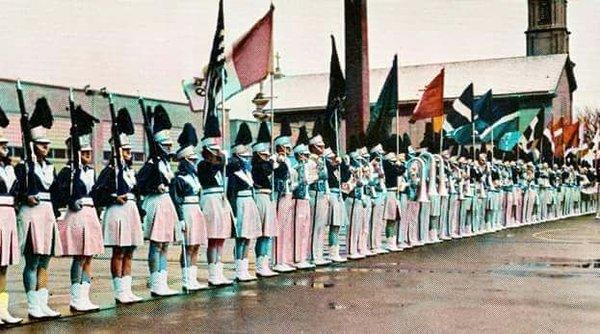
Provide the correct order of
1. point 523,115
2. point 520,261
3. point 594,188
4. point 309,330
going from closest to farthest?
point 309,330, point 520,261, point 594,188, point 523,115

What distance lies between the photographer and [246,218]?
42.2 feet

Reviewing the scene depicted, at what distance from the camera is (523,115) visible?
68188mm

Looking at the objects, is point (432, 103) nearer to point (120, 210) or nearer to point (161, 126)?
point (161, 126)

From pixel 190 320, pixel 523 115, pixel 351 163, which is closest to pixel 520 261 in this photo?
pixel 351 163

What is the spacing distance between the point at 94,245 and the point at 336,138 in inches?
284

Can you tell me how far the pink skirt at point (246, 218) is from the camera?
506 inches

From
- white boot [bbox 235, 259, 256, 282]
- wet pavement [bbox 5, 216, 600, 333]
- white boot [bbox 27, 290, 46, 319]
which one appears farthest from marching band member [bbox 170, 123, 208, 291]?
white boot [bbox 27, 290, 46, 319]

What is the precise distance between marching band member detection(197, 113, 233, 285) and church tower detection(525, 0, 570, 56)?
235 feet

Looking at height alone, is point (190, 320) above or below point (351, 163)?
below

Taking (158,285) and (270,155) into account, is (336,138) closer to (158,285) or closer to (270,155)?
(270,155)

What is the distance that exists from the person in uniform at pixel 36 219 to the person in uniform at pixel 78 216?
0.73 feet

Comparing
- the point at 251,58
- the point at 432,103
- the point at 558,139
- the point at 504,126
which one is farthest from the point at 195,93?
the point at 558,139

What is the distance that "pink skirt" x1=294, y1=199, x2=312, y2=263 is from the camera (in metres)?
14.9

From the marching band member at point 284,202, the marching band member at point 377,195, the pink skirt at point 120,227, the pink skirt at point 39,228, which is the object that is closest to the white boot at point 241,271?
the marching band member at point 284,202
